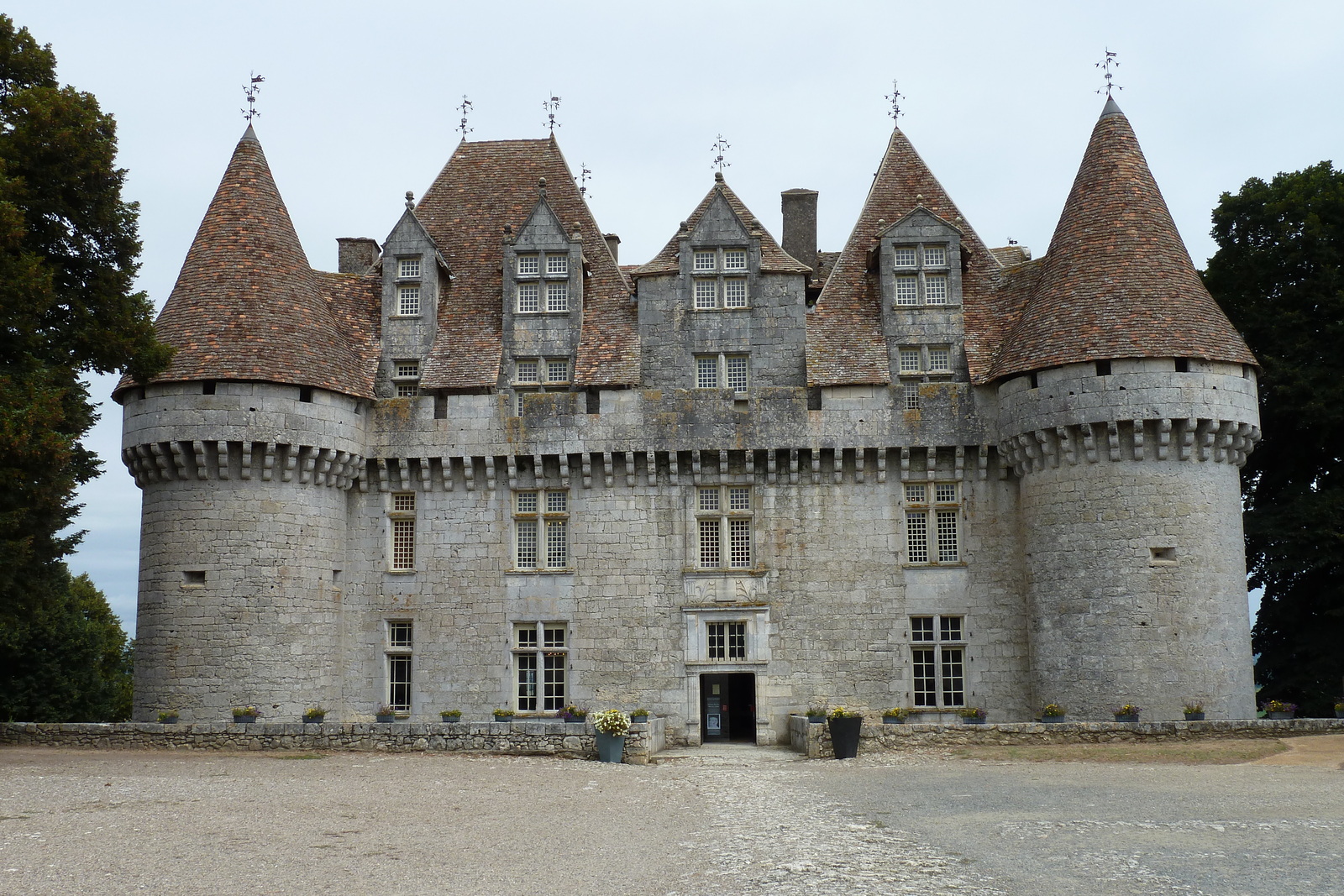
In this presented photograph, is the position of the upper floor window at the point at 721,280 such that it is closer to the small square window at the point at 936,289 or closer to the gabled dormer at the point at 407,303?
the small square window at the point at 936,289

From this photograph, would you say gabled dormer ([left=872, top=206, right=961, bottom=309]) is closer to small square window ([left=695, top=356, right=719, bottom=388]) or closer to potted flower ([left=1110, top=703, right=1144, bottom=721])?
small square window ([left=695, top=356, right=719, bottom=388])

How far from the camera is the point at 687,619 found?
77.1 ft

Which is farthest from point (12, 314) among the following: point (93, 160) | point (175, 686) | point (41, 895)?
point (41, 895)

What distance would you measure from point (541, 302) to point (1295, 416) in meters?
16.0

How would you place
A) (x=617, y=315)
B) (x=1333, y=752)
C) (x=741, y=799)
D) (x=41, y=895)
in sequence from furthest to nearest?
(x=617, y=315)
(x=1333, y=752)
(x=741, y=799)
(x=41, y=895)

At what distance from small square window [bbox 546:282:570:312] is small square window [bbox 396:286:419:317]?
2761mm

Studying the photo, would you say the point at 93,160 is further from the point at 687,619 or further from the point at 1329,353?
the point at 1329,353

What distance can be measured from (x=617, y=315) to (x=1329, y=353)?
14859mm

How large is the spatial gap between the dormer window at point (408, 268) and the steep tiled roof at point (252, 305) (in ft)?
5.32

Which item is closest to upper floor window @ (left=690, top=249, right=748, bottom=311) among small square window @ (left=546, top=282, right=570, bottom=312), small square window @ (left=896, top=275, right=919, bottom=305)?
small square window @ (left=546, top=282, right=570, bottom=312)

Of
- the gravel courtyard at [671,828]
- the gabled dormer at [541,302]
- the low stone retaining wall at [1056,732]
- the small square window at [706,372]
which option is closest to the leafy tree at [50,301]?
the gravel courtyard at [671,828]

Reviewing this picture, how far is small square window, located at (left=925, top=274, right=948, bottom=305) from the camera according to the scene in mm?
24969

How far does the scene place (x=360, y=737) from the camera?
1973 cm

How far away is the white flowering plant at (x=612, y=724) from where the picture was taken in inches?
744
